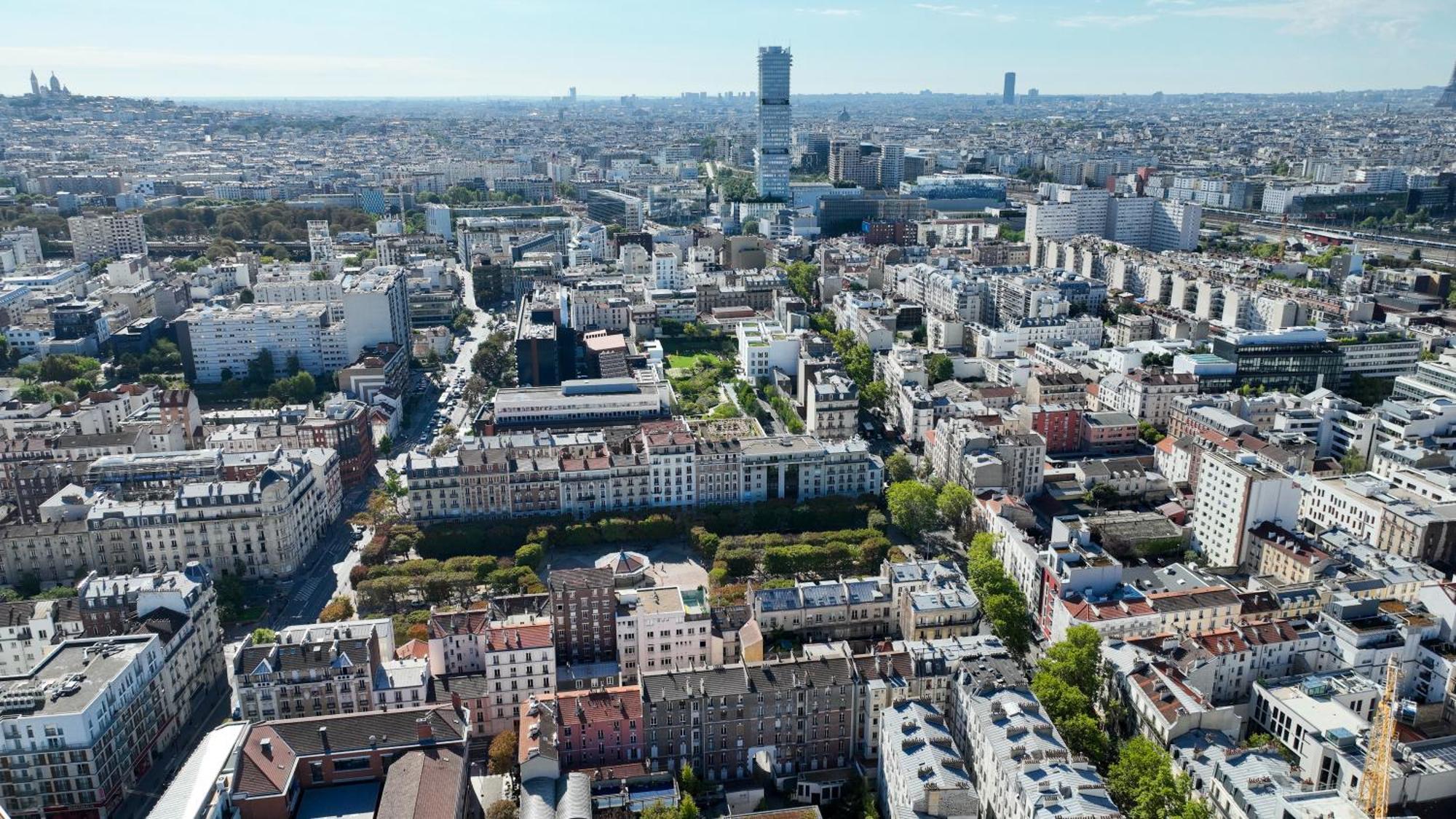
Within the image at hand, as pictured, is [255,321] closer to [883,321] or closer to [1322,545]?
[883,321]

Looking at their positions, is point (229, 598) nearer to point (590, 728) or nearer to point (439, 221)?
point (590, 728)

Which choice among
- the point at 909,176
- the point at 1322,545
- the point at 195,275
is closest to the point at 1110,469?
the point at 1322,545

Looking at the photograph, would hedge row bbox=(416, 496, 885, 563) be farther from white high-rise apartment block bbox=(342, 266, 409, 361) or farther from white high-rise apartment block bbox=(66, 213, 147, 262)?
white high-rise apartment block bbox=(66, 213, 147, 262)

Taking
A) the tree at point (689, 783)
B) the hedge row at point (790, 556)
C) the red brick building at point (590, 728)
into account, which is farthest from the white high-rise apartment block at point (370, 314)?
the tree at point (689, 783)

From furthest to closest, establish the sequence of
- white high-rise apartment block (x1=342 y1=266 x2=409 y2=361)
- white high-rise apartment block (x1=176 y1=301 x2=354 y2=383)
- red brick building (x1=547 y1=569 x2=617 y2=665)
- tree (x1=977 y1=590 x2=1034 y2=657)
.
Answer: white high-rise apartment block (x1=342 y1=266 x2=409 y2=361)
white high-rise apartment block (x1=176 y1=301 x2=354 y2=383)
tree (x1=977 y1=590 x2=1034 y2=657)
red brick building (x1=547 y1=569 x2=617 y2=665)

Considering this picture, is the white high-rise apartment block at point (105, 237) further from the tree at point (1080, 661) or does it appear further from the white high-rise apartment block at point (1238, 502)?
the white high-rise apartment block at point (1238, 502)

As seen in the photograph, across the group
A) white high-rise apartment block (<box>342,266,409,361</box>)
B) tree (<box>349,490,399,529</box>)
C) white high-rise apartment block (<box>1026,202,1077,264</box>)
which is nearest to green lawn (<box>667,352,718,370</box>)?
white high-rise apartment block (<box>342,266,409,361</box>)

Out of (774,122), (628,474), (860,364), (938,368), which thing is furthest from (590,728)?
(774,122)
